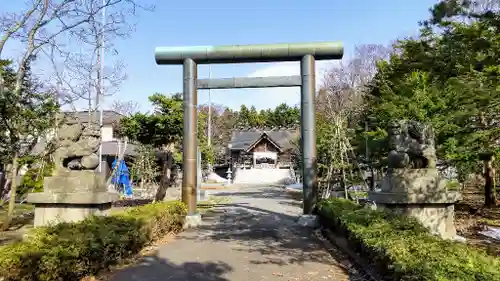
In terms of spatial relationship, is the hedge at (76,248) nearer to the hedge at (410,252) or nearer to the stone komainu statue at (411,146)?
the hedge at (410,252)

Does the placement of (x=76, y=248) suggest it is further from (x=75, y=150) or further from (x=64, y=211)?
(x=75, y=150)

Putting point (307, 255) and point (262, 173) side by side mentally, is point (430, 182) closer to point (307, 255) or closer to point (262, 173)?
point (307, 255)

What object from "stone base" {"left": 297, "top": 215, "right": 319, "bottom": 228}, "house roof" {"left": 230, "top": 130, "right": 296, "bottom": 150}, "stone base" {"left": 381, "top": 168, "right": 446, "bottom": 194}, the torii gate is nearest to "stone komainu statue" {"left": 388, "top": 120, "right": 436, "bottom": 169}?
"stone base" {"left": 381, "top": 168, "right": 446, "bottom": 194}

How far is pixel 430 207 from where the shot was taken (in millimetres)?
6598

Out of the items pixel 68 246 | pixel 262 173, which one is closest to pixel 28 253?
pixel 68 246

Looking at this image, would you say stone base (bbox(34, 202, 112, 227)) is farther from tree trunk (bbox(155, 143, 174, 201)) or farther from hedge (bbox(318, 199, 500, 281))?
tree trunk (bbox(155, 143, 174, 201))

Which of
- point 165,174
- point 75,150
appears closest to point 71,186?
point 75,150

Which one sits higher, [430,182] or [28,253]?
[430,182]

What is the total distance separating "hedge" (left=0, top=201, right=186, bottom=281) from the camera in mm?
4129

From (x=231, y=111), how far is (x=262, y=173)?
21.2 meters

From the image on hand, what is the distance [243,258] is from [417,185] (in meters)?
3.31

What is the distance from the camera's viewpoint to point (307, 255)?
7098 millimetres

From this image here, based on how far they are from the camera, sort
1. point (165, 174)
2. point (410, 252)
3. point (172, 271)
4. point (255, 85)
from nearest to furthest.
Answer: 1. point (410, 252)
2. point (172, 271)
3. point (255, 85)
4. point (165, 174)

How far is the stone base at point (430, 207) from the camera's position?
6.49 m
